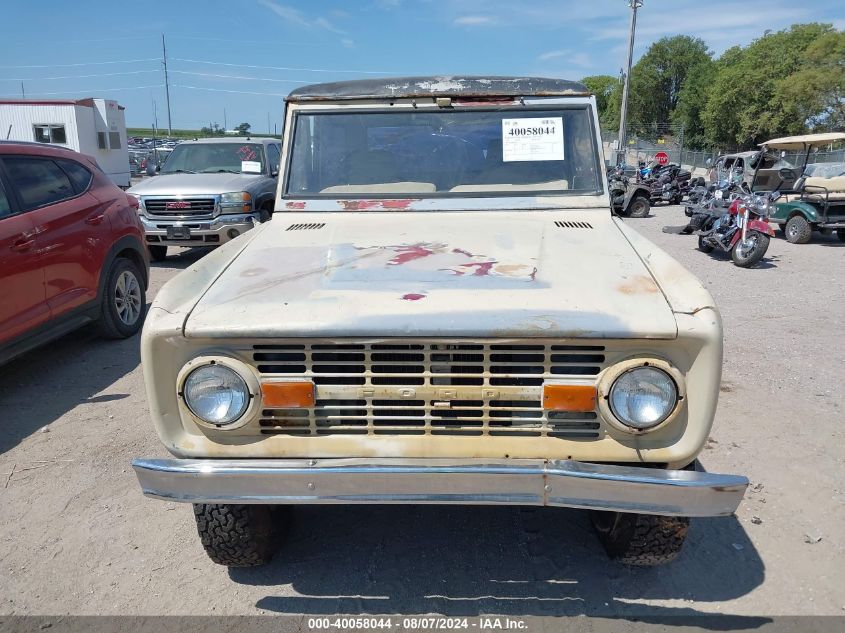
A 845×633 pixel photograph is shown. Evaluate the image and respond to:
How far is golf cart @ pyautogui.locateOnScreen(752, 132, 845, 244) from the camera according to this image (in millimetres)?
12453

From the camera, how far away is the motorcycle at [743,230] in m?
10.2

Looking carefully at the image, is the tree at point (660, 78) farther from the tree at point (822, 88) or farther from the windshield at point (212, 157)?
the windshield at point (212, 157)

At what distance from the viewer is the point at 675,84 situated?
72.3 meters

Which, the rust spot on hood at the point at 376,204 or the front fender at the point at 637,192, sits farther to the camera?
the front fender at the point at 637,192

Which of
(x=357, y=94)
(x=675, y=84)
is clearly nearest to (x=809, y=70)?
(x=675, y=84)

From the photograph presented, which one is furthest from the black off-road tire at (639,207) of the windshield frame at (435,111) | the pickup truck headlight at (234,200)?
the windshield frame at (435,111)

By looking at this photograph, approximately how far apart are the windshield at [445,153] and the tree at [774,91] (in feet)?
145

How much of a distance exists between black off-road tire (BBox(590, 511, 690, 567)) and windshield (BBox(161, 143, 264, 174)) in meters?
9.17

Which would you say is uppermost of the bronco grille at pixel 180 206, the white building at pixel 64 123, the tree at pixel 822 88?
the tree at pixel 822 88

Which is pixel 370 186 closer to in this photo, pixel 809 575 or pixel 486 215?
pixel 486 215

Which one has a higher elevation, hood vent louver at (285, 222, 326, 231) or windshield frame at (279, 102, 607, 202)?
windshield frame at (279, 102, 607, 202)

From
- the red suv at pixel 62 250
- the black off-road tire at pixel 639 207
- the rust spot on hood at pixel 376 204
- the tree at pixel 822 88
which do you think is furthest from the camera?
the tree at pixel 822 88

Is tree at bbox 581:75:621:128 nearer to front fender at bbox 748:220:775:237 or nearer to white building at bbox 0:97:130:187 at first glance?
white building at bbox 0:97:130:187

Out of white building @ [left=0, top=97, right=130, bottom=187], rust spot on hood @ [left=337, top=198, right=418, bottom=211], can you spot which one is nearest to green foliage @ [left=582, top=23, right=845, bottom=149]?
white building @ [left=0, top=97, right=130, bottom=187]
